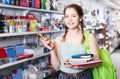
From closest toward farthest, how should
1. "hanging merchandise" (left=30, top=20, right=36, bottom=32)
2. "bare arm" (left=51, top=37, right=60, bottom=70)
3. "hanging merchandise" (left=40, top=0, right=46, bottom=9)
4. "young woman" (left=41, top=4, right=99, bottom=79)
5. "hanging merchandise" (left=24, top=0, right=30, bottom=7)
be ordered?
"young woman" (left=41, top=4, right=99, bottom=79) < "bare arm" (left=51, top=37, right=60, bottom=70) < "hanging merchandise" (left=24, top=0, right=30, bottom=7) < "hanging merchandise" (left=30, top=20, right=36, bottom=32) < "hanging merchandise" (left=40, top=0, right=46, bottom=9)

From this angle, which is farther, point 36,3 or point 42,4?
point 42,4

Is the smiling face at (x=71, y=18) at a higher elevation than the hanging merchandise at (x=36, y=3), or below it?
below

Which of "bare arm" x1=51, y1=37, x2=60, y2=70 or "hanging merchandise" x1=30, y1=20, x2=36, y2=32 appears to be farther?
"hanging merchandise" x1=30, y1=20, x2=36, y2=32

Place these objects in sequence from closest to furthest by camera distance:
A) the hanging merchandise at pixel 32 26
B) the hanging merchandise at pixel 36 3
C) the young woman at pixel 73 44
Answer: the young woman at pixel 73 44
the hanging merchandise at pixel 32 26
the hanging merchandise at pixel 36 3

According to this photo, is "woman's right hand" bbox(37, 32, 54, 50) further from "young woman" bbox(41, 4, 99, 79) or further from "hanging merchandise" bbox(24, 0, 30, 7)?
"hanging merchandise" bbox(24, 0, 30, 7)

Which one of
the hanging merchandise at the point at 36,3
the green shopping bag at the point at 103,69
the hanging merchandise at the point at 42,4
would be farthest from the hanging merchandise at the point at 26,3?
the green shopping bag at the point at 103,69

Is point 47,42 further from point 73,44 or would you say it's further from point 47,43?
point 73,44

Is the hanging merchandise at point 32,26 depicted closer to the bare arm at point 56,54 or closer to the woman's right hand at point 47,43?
the bare arm at point 56,54

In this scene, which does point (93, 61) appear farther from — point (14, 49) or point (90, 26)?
point (90, 26)

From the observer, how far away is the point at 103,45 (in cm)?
770

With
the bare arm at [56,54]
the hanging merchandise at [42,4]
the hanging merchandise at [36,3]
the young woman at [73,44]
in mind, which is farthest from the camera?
→ the hanging merchandise at [42,4]

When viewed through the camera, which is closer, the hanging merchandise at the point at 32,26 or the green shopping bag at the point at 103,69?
the green shopping bag at the point at 103,69

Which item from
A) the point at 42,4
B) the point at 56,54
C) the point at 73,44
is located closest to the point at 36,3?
the point at 42,4

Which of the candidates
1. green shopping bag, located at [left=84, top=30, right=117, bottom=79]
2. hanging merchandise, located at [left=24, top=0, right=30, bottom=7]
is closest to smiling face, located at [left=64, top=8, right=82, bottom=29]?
green shopping bag, located at [left=84, top=30, right=117, bottom=79]
